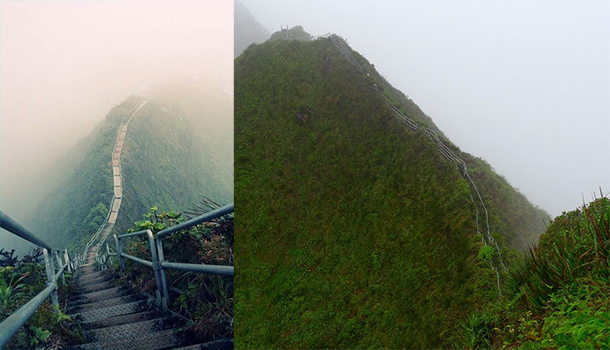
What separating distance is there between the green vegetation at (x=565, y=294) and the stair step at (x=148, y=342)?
1.64m

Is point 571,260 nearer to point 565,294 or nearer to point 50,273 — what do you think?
point 565,294

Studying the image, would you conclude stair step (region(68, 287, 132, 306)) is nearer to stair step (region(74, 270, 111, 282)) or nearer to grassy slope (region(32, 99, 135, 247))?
stair step (region(74, 270, 111, 282))

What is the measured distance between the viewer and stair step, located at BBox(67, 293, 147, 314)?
81.5 inches

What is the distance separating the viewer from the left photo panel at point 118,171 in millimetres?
2082

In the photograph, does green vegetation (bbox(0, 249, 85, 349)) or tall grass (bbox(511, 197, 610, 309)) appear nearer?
tall grass (bbox(511, 197, 610, 309))

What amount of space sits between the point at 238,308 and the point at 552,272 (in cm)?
434

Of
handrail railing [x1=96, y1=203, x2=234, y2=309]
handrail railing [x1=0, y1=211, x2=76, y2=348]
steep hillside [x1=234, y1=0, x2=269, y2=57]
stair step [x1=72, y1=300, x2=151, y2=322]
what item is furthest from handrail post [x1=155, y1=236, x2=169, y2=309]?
steep hillside [x1=234, y1=0, x2=269, y2=57]

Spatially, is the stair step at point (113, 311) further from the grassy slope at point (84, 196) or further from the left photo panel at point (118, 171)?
the grassy slope at point (84, 196)

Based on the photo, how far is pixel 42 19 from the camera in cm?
244

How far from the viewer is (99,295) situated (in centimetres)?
217

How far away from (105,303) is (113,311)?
0.06 m

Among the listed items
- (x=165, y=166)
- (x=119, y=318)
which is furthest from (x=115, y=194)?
(x=119, y=318)

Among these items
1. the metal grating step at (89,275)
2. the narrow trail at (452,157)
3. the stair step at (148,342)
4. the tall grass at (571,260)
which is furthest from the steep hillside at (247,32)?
the tall grass at (571,260)

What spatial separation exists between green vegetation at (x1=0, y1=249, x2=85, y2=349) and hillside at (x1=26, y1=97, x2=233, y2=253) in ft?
0.92
